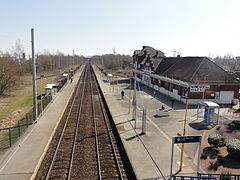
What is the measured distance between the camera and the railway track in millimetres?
10641

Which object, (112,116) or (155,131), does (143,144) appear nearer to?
(155,131)

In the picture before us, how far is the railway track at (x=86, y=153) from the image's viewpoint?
419 inches

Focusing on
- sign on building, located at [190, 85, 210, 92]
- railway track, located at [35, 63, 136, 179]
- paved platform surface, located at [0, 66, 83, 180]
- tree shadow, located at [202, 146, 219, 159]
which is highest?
sign on building, located at [190, 85, 210, 92]

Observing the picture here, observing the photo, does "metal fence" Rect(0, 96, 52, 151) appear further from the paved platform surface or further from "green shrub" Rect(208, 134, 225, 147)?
"green shrub" Rect(208, 134, 225, 147)

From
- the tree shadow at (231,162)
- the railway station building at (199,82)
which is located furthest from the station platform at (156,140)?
the railway station building at (199,82)

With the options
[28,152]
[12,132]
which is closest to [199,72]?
[12,132]

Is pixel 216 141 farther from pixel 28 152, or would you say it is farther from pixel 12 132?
pixel 12 132

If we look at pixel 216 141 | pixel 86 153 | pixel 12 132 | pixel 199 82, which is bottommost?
pixel 86 153

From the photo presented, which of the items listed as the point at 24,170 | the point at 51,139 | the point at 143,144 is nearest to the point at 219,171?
the point at 143,144

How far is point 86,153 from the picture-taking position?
12891 millimetres

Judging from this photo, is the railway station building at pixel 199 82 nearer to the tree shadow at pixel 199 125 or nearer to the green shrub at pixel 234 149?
the tree shadow at pixel 199 125

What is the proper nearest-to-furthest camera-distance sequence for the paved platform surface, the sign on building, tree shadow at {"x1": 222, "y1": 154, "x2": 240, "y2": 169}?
the paved platform surface
tree shadow at {"x1": 222, "y1": 154, "x2": 240, "y2": 169}
the sign on building

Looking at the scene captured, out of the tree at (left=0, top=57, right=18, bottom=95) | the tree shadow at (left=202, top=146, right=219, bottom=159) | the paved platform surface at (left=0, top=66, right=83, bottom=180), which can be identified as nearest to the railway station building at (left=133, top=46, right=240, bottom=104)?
the tree shadow at (left=202, top=146, right=219, bottom=159)

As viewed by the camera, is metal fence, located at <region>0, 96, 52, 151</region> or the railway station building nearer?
metal fence, located at <region>0, 96, 52, 151</region>
